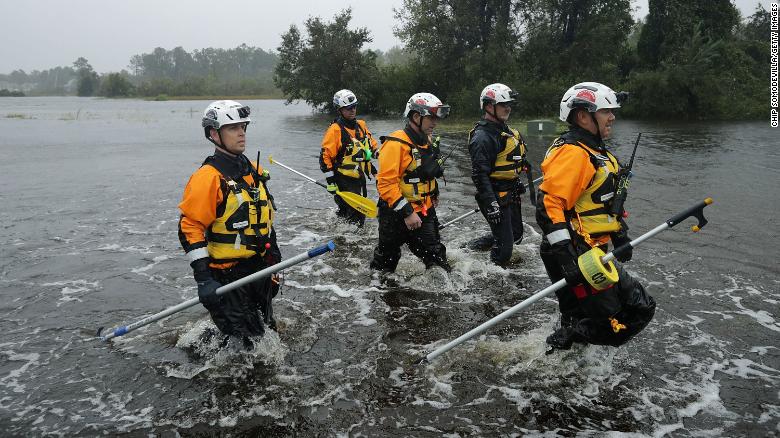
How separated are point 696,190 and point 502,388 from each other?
11.1 metres

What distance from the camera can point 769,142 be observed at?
22406 mm

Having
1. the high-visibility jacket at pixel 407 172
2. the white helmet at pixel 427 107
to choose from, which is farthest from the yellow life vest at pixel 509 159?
the white helmet at pixel 427 107

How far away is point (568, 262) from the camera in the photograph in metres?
4.62

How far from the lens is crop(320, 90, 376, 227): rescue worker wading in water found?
10.3 m

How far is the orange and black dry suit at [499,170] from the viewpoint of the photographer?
7477 millimetres

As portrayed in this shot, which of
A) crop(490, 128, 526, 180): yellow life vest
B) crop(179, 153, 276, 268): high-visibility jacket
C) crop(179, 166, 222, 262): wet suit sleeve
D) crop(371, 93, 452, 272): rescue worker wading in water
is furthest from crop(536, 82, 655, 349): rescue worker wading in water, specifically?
crop(179, 166, 222, 262): wet suit sleeve

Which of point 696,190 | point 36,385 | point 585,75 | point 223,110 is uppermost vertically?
point 585,75

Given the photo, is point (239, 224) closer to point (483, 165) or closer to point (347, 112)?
point (483, 165)

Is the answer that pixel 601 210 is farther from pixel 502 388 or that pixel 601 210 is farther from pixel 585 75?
pixel 585 75

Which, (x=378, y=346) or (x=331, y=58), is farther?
(x=331, y=58)

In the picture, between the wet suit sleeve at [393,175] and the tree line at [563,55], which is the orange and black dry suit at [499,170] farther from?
the tree line at [563,55]

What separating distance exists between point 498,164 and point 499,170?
84 mm

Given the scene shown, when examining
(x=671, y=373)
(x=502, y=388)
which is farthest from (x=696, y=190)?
(x=502, y=388)

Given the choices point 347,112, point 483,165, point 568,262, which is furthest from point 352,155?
point 568,262
